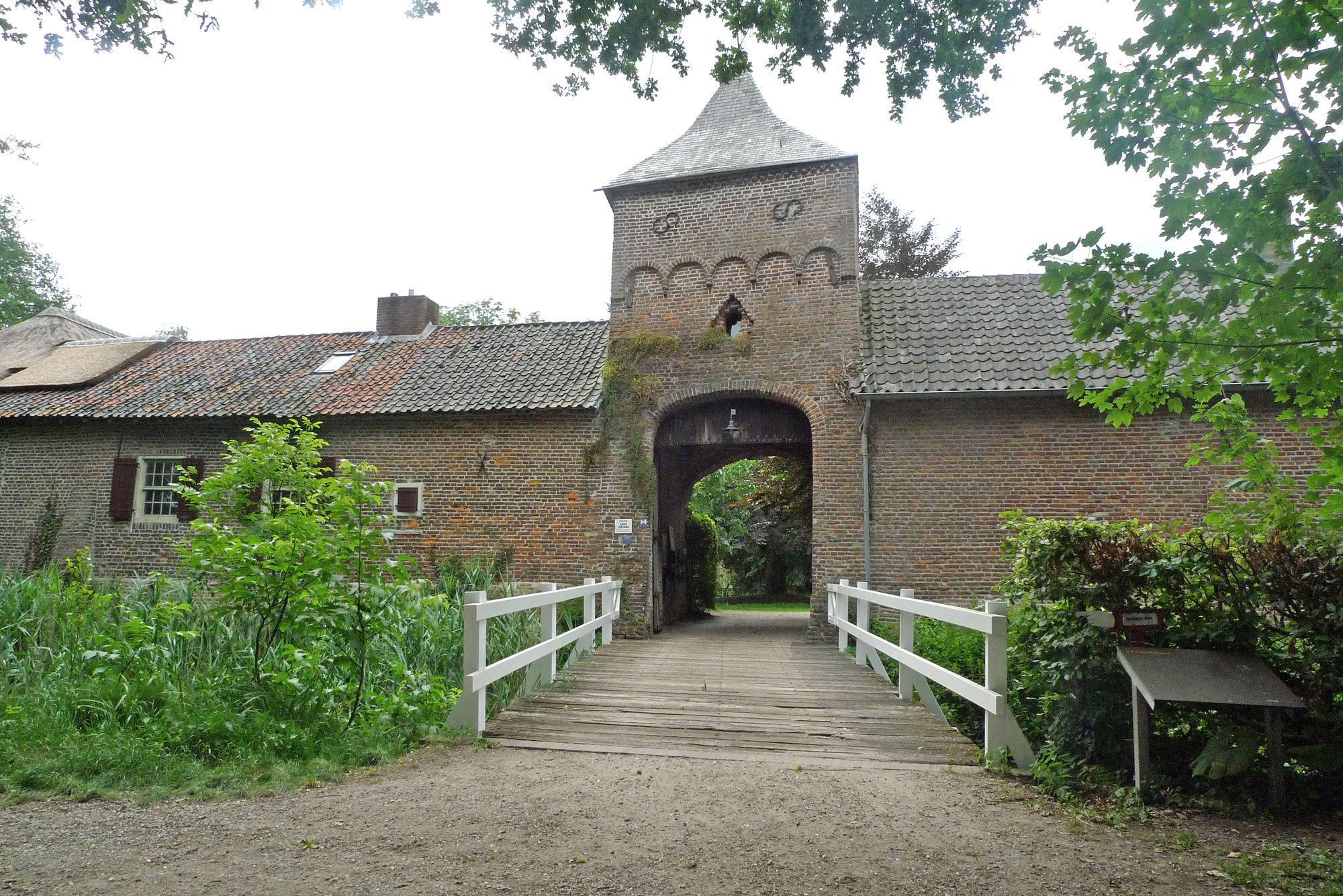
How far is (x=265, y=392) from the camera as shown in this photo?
15.1m

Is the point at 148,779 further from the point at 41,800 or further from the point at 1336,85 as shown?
the point at 1336,85

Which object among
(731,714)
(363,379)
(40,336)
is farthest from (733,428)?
(40,336)

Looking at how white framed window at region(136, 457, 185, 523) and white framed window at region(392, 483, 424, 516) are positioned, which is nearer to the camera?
white framed window at region(392, 483, 424, 516)

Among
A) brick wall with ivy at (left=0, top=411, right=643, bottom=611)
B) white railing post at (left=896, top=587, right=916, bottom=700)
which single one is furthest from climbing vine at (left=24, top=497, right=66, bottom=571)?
white railing post at (left=896, top=587, right=916, bottom=700)

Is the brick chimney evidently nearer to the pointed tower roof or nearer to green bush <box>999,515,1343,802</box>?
the pointed tower roof

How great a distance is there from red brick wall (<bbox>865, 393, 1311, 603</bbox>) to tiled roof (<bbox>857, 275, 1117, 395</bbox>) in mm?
316

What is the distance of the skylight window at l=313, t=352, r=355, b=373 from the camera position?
15.9m

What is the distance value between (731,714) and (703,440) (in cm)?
Answer: 746

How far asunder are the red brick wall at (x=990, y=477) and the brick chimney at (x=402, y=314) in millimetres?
10254

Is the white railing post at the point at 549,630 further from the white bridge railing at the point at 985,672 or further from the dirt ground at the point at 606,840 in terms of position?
the white bridge railing at the point at 985,672

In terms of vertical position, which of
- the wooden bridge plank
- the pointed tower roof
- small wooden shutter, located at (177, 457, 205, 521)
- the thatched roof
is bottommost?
the wooden bridge plank

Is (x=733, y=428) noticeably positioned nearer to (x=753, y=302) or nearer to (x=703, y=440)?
(x=703, y=440)

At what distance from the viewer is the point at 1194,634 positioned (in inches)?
179

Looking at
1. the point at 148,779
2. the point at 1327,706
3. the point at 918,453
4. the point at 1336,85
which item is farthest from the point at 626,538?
the point at 1336,85
